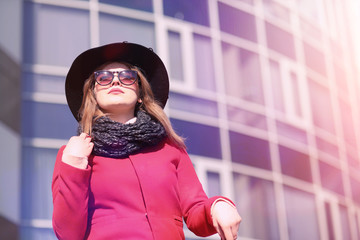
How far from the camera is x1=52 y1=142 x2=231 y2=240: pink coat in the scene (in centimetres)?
198

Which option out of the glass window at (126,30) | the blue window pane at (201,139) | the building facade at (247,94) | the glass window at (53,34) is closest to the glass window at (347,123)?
the building facade at (247,94)

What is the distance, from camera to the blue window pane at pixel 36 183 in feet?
11.9

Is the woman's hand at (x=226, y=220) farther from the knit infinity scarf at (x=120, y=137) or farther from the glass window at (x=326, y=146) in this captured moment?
the glass window at (x=326, y=146)

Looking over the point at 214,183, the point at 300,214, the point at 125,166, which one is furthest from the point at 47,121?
the point at 300,214

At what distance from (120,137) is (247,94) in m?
2.68

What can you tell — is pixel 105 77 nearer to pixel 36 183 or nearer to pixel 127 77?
pixel 127 77

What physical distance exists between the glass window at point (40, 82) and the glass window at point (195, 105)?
849 millimetres

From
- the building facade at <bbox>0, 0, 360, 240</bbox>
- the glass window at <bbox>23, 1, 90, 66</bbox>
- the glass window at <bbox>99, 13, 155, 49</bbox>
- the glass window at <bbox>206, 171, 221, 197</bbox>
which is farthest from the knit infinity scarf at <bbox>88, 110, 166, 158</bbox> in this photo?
the glass window at <bbox>206, 171, 221, 197</bbox>

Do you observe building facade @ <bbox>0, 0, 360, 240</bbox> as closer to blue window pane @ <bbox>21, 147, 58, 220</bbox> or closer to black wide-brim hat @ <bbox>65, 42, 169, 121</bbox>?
blue window pane @ <bbox>21, 147, 58, 220</bbox>

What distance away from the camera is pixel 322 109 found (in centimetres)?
500

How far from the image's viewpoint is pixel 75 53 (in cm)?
401

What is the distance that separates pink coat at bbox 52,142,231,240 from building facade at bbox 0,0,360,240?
1689 mm

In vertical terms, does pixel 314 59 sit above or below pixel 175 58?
above

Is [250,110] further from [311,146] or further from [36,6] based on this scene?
[36,6]
